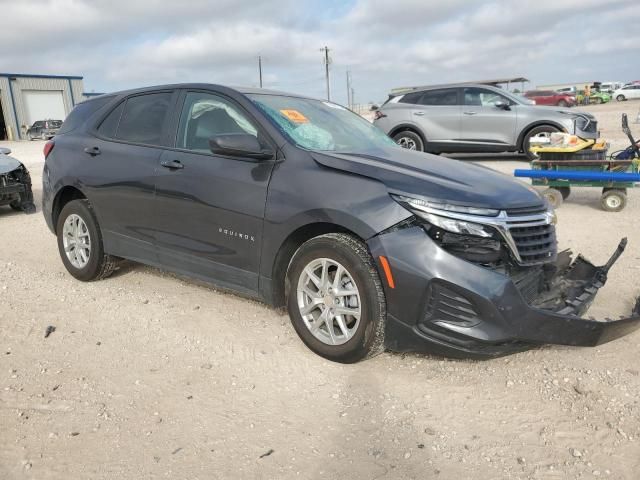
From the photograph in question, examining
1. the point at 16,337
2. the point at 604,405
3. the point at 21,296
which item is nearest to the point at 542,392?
the point at 604,405

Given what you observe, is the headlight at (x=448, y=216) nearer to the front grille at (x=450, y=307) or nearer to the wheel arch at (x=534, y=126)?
the front grille at (x=450, y=307)

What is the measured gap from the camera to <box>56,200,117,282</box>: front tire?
4.80m

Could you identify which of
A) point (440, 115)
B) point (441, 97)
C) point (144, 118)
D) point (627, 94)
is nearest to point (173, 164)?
point (144, 118)

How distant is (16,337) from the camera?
3828 mm

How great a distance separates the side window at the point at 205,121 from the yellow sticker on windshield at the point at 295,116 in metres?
0.30

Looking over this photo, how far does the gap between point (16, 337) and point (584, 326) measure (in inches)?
146

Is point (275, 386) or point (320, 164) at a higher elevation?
point (320, 164)

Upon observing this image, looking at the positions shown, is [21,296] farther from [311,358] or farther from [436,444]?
[436,444]

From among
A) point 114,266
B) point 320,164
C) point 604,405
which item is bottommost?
point 604,405

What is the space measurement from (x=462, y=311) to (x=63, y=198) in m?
3.98

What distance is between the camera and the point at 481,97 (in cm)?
1247

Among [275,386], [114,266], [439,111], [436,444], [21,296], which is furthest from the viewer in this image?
[439,111]

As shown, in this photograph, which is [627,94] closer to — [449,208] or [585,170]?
[585,170]

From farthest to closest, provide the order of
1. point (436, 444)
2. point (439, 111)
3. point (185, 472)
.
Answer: point (439, 111) → point (436, 444) → point (185, 472)
